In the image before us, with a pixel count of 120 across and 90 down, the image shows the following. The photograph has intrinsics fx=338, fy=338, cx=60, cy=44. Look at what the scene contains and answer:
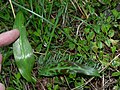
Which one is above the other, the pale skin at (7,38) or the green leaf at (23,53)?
the pale skin at (7,38)

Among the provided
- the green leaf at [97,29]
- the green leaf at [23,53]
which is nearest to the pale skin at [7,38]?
the green leaf at [23,53]

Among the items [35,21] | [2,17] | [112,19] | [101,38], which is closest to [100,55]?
[101,38]

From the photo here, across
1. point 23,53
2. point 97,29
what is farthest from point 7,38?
point 97,29

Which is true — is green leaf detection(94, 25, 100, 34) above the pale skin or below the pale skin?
below

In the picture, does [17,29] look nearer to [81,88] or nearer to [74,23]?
[74,23]

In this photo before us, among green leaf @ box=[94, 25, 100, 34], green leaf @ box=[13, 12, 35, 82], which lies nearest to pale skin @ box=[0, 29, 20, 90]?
green leaf @ box=[13, 12, 35, 82]

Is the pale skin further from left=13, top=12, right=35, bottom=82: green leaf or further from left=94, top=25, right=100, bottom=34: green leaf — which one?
left=94, top=25, right=100, bottom=34: green leaf

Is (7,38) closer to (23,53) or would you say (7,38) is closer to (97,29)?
(23,53)

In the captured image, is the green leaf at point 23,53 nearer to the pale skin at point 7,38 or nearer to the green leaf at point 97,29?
the pale skin at point 7,38

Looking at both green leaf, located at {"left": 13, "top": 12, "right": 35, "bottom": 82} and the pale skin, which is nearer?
the pale skin
